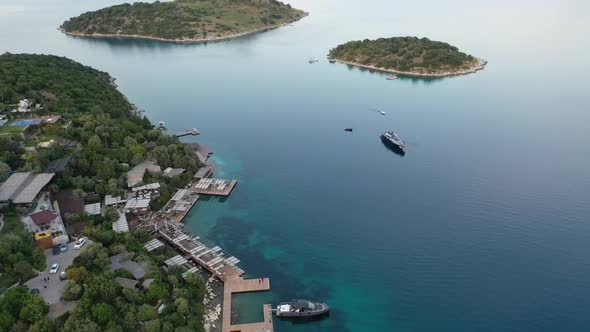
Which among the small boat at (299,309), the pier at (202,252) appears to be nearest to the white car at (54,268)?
the pier at (202,252)

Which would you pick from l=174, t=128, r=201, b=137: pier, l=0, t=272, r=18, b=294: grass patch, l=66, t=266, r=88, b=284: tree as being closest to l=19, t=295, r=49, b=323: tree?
l=66, t=266, r=88, b=284: tree

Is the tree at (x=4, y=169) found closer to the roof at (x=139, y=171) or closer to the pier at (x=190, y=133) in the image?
the roof at (x=139, y=171)

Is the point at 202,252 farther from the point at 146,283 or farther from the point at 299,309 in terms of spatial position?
the point at 299,309

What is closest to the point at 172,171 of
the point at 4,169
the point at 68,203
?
the point at 68,203

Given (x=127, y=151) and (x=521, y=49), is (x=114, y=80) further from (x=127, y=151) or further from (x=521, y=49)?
(x=521, y=49)

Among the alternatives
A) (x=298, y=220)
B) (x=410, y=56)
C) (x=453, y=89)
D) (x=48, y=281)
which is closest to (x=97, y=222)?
(x=48, y=281)

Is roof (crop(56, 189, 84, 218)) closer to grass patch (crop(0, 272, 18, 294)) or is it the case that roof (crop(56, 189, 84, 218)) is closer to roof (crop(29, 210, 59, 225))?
roof (crop(29, 210, 59, 225))
